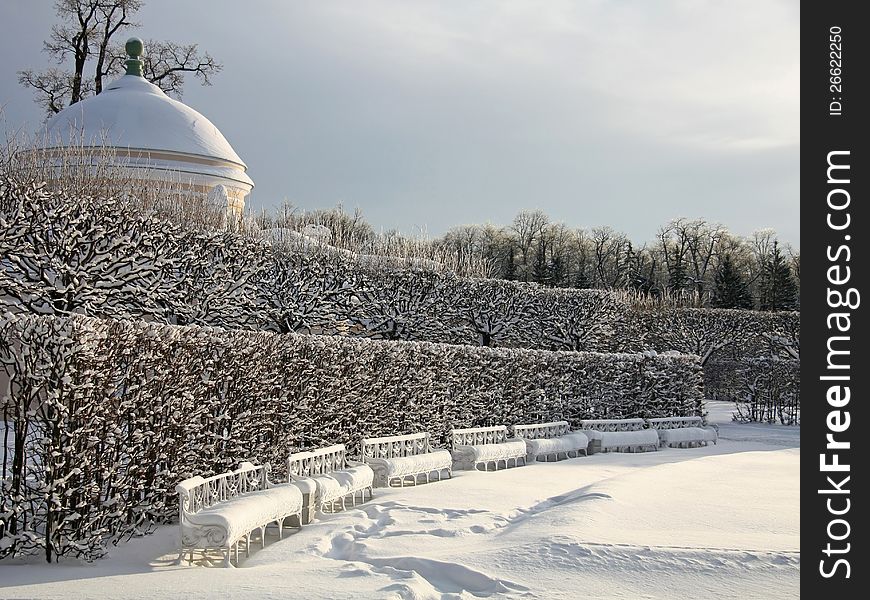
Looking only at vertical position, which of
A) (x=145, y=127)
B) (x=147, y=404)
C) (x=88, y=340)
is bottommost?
(x=147, y=404)

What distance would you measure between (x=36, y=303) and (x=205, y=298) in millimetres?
3488

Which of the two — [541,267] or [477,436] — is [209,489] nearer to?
[477,436]

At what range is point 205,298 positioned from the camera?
16.7 meters

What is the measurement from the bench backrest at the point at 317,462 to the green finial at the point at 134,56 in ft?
66.4

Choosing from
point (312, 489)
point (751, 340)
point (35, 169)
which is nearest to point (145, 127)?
point (35, 169)

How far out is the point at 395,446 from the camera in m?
16.7

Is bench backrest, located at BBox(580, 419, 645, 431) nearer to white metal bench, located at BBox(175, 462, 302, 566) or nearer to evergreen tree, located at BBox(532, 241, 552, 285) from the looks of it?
white metal bench, located at BBox(175, 462, 302, 566)

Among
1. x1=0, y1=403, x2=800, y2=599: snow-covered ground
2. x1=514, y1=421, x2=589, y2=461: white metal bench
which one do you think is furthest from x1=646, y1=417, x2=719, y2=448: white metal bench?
x1=0, y1=403, x2=800, y2=599: snow-covered ground

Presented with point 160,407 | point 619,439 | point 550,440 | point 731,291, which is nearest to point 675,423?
point 619,439

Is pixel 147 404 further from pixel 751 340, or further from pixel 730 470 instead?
pixel 751 340

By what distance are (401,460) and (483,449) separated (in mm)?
2894

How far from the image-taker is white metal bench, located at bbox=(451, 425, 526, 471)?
54.9ft

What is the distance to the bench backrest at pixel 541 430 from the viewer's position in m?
19.7
